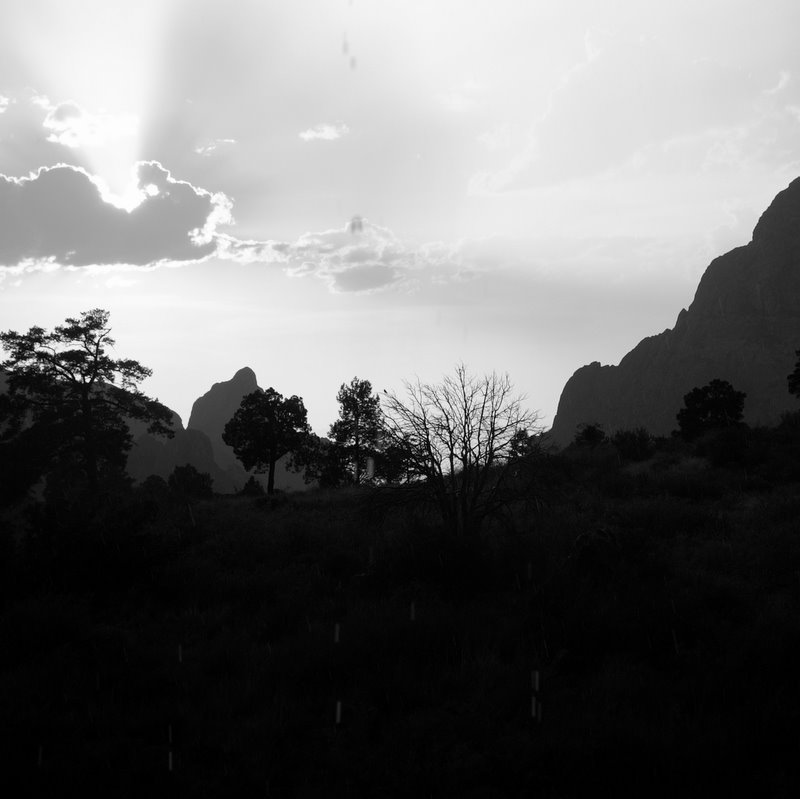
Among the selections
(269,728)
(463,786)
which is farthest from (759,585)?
(269,728)

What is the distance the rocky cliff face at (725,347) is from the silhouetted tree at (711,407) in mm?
83045

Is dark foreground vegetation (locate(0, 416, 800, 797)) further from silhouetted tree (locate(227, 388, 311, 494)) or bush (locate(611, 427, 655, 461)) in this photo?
silhouetted tree (locate(227, 388, 311, 494))

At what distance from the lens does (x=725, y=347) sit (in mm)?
137125

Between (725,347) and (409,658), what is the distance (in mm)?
149732

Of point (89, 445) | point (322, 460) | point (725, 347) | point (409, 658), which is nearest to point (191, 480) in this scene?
point (322, 460)

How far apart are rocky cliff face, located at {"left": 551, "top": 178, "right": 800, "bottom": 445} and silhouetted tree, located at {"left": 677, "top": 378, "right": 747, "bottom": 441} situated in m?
83.0

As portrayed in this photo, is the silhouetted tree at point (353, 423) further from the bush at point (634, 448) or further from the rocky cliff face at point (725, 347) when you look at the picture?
the rocky cliff face at point (725, 347)

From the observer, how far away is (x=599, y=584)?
10.3 metres

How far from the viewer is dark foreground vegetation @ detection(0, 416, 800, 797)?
559 centimetres

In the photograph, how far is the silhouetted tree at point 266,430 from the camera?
133 ft

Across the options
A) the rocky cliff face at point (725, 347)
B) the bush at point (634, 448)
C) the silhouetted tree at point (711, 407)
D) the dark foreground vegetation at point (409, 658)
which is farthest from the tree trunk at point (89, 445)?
the rocky cliff face at point (725, 347)

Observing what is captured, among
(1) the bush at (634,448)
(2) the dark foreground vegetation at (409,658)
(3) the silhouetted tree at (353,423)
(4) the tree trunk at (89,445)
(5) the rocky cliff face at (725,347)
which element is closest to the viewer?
(2) the dark foreground vegetation at (409,658)

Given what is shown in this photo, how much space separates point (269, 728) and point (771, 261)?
169150 millimetres

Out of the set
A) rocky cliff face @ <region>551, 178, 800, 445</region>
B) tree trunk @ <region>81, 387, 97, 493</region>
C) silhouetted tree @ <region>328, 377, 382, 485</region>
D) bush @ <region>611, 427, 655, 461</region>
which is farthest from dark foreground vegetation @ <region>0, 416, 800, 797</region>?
rocky cliff face @ <region>551, 178, 800, 445</region>
